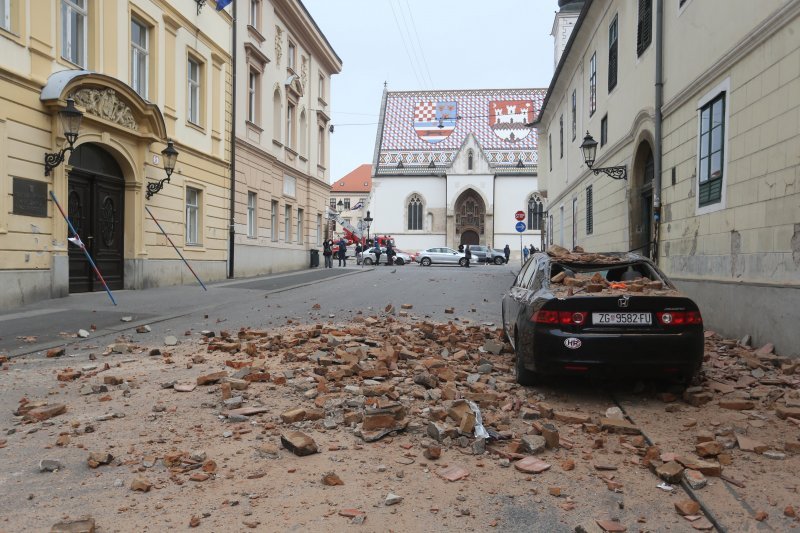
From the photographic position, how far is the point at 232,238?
70.9 ft

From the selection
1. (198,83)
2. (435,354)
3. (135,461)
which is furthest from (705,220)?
(198,83)

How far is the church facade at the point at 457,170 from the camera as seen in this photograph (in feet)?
217

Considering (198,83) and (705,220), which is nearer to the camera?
(705,220)

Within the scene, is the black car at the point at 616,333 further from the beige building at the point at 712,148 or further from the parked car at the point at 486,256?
the parked car at the point at 486,256

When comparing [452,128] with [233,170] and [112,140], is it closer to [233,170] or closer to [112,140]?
[233,170]

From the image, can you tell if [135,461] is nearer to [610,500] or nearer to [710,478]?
[610,500]

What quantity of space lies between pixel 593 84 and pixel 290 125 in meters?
14.7

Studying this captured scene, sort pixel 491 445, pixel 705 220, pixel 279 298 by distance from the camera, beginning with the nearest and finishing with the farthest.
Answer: pixel 491 445 → pixel 705 220 → pixel 279 298

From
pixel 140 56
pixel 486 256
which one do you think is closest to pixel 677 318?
pixel 140 56

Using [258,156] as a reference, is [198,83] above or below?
above

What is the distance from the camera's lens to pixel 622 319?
5.54 m

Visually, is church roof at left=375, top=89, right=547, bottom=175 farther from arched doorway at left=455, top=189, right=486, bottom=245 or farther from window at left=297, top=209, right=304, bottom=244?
window at left=297, top=209, right=304, bottom=244

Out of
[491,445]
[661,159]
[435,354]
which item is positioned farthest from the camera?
[661,159]

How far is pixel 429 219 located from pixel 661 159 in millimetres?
55336
